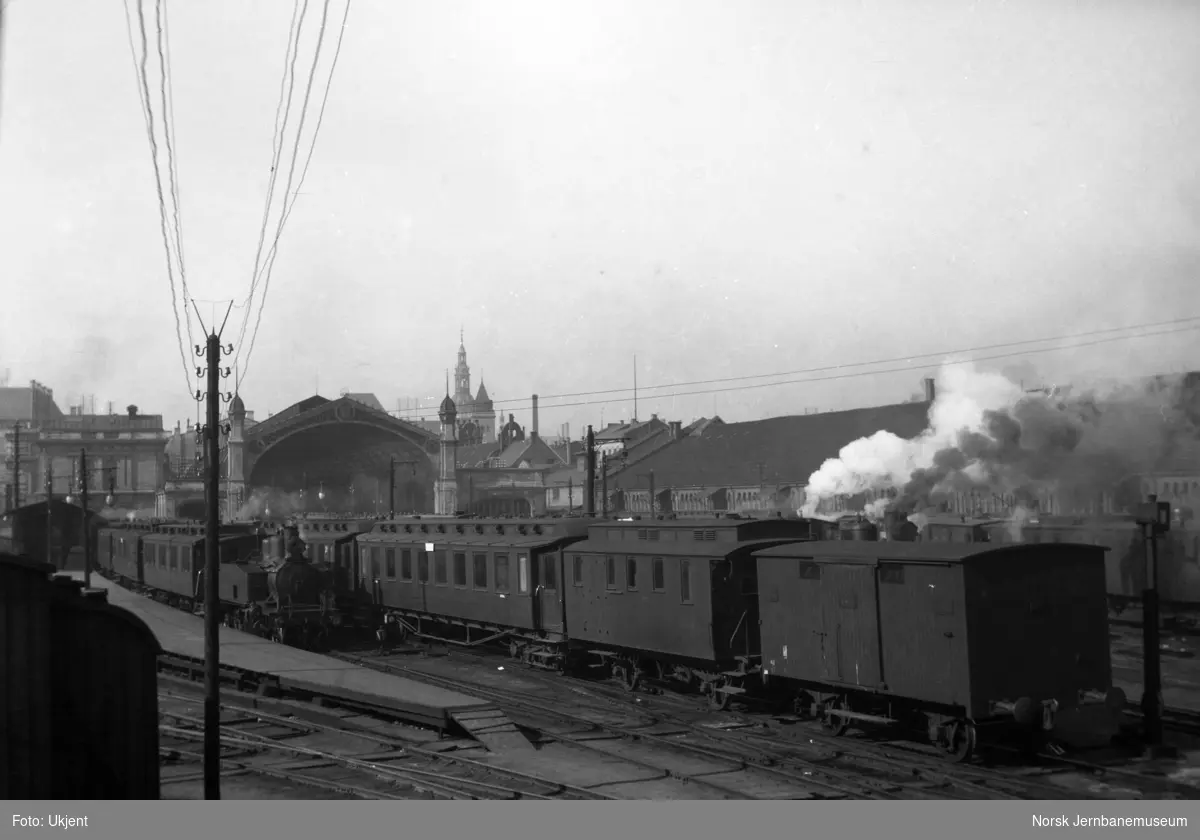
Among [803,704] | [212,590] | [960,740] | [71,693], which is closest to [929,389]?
[803,704]

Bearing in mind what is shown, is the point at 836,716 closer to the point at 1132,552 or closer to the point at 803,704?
the point at 803,704

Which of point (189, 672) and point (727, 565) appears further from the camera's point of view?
point (189, 672)

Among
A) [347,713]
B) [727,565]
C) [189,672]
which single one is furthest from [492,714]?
[189,672]

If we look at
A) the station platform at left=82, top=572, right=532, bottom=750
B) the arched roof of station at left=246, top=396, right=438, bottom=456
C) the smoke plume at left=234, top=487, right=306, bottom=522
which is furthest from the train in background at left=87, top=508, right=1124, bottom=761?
the smoke plume at left=234, top=487, right=306, bottom=522

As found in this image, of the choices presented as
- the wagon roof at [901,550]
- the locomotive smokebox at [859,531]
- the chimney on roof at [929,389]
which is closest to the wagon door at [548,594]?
the wagon roof at [901,550]

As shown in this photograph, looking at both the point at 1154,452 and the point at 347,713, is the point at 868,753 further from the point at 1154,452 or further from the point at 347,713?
the point at 1154,452

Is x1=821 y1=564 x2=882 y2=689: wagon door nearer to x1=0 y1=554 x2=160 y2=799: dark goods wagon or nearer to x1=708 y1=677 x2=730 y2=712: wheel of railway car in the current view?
x1=708 y1=677 x2=730 y2=712: wheel of railway car
